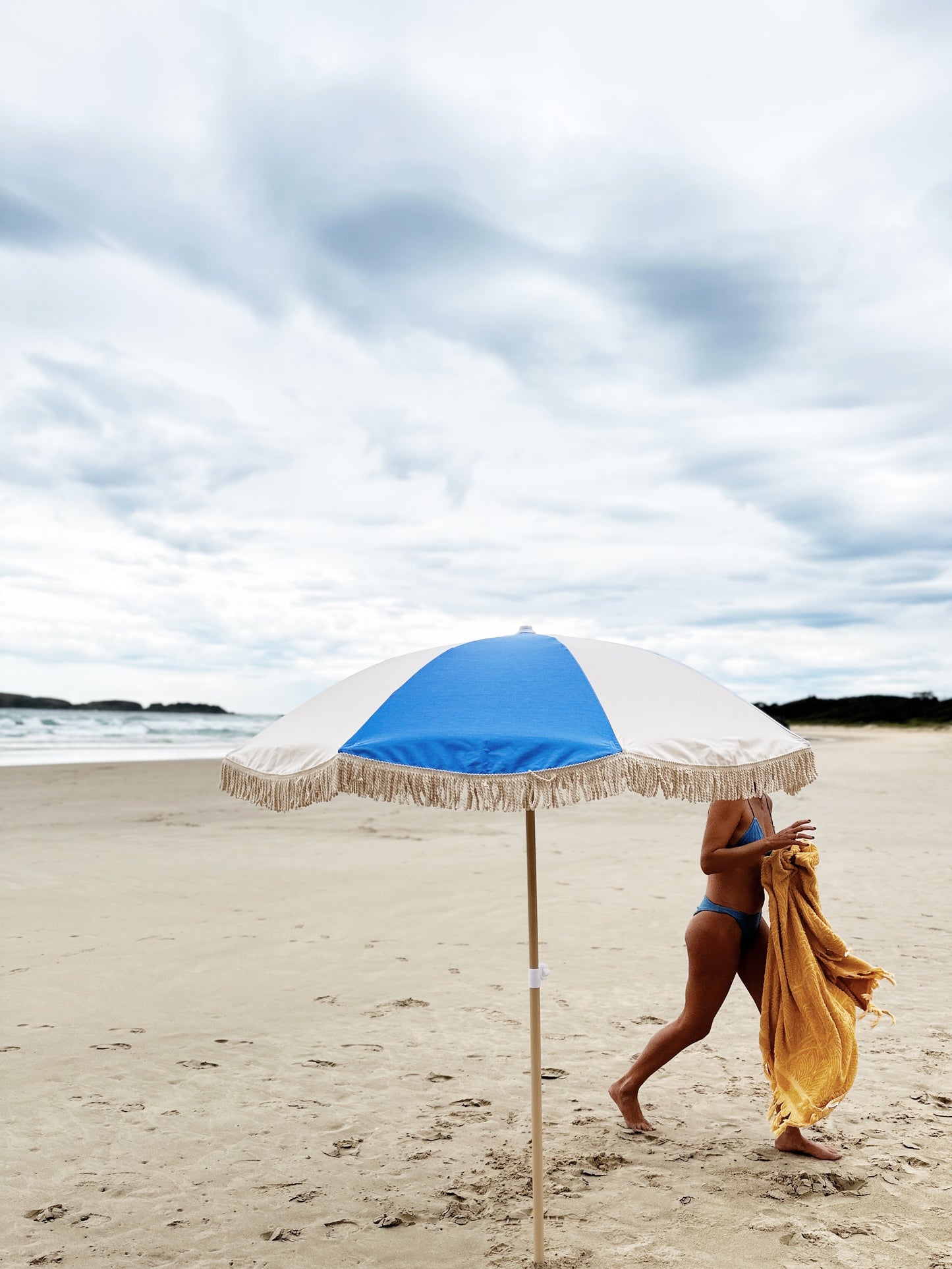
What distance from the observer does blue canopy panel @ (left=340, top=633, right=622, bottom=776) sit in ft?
9.07

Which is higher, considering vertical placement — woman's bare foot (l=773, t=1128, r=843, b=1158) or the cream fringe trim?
the cream fringe trim

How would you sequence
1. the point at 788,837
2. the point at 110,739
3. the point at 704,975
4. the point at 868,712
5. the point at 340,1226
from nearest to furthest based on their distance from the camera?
the point at 340,1226 → the point at 788,837 → the point at 704,975 → the point at 110,739 → the point at 868,712

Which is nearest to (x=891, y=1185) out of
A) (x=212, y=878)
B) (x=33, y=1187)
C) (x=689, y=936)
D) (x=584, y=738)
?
(x=689, y=936)

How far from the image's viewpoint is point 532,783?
107 inches

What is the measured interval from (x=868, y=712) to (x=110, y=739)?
5208cm

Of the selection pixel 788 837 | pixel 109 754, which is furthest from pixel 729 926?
pixel 109 754

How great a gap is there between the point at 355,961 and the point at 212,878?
12.0 ft

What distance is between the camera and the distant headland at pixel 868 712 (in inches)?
2324

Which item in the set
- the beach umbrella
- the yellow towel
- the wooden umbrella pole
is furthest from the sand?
the beach umbrella

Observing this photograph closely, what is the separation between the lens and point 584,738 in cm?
279

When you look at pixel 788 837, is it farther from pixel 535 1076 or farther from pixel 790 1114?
pixel 535 1076

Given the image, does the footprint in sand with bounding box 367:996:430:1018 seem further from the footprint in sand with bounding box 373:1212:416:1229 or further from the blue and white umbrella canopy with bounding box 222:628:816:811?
the blue and white umbrella canopy with bounding box 222:628:816:811

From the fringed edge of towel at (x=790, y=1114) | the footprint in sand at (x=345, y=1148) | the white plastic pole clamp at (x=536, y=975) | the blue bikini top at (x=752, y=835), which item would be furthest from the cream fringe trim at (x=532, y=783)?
the footprint in sand at (x=345, y=1148)

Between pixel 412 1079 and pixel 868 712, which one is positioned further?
pixel 868 712
